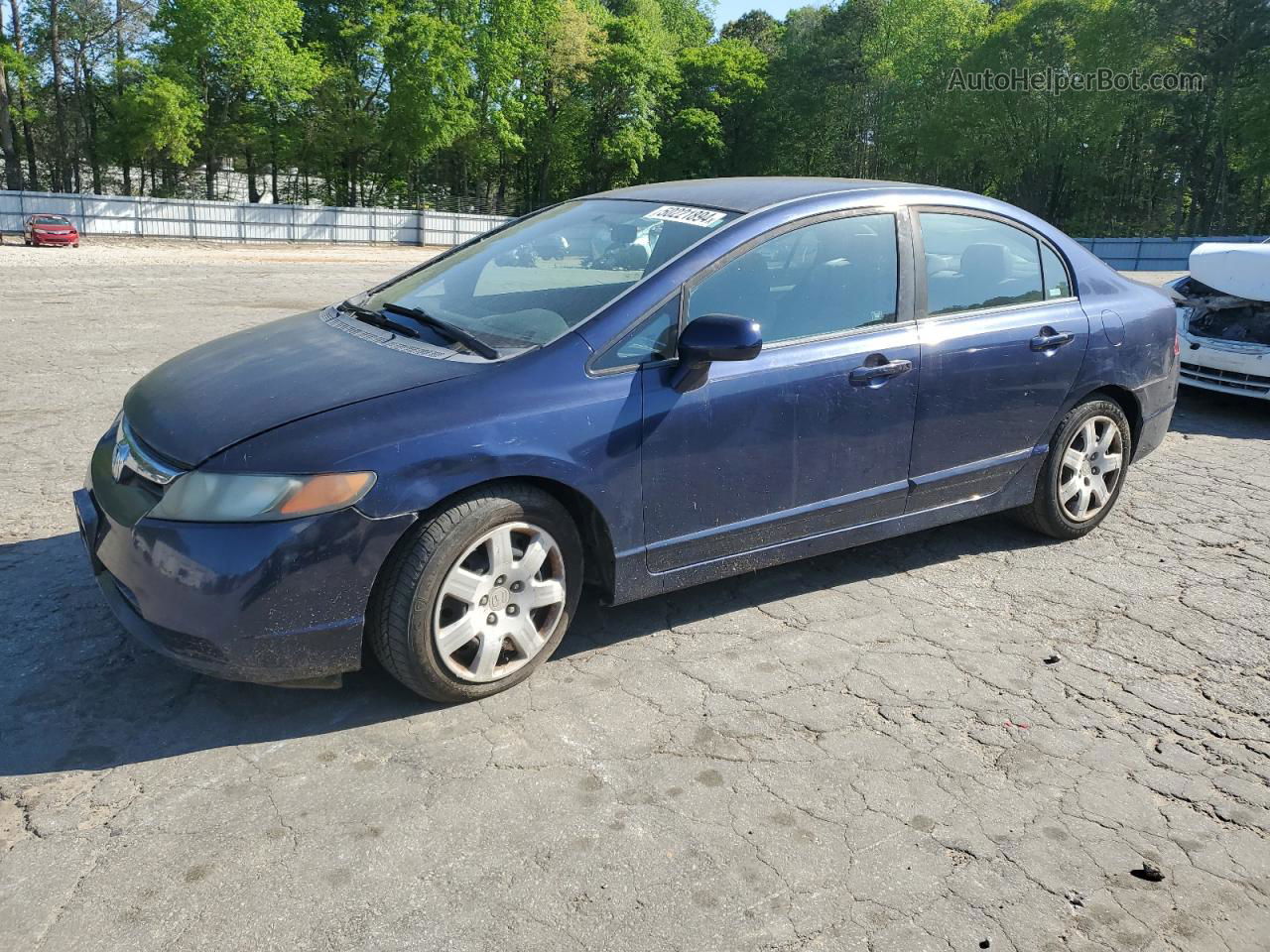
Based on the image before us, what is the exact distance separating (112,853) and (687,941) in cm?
145

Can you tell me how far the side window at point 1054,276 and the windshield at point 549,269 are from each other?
175cm

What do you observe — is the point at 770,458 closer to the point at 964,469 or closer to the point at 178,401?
the point at 964,469

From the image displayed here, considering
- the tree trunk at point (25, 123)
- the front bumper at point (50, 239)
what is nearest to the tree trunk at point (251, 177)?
the tree trunk at point (25, 123)

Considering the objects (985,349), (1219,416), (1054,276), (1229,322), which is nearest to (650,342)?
(985,349)

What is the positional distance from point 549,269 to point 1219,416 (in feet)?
21.7

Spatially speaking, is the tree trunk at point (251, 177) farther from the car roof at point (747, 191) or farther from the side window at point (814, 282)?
the side window at point (814, 282)

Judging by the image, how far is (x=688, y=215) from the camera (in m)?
3.96

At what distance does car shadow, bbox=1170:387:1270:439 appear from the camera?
7727mm

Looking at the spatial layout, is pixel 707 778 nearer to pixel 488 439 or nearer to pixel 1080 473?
pixel 488 439

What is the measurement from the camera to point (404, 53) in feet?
157

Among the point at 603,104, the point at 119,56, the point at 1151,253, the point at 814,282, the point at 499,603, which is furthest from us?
the point at 603,104

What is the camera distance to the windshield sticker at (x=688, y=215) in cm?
385

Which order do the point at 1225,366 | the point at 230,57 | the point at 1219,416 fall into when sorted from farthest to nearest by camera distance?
the point at 230,57
the point at 1219,416
the point at 1225,366

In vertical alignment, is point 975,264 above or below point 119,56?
below
